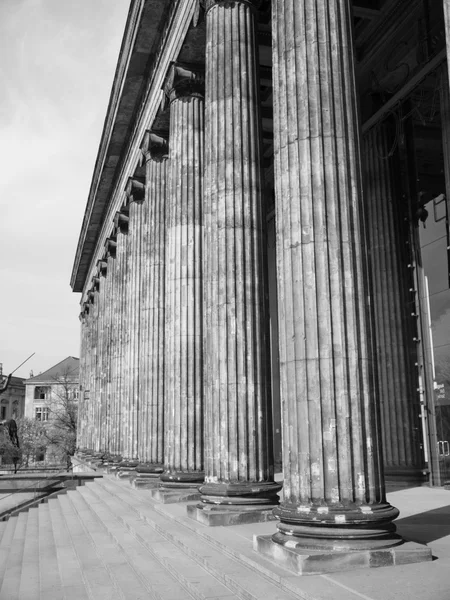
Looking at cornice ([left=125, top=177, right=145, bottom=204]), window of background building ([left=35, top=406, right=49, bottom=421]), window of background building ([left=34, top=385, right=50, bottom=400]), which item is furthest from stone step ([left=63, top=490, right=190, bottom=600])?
window of background building ([left=34, top=385, right=50, bottom=400])

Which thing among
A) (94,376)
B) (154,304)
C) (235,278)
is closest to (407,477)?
(235,278)

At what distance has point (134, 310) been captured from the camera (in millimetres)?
27172

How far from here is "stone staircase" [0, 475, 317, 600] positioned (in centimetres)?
830

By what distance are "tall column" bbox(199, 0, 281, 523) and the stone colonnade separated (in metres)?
0.03

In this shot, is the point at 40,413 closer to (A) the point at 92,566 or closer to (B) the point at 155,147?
(B) the point at 155,147

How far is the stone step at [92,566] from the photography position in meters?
9.27

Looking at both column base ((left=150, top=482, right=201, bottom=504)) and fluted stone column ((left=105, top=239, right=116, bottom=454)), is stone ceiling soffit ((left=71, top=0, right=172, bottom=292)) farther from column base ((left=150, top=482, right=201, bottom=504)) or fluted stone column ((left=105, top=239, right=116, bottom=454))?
column base ((left=150, top=482, right=201, bottom=504))

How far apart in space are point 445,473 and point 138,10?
1794cm

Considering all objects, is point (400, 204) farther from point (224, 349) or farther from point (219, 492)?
point (219, 492)

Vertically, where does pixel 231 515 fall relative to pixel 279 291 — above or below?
below

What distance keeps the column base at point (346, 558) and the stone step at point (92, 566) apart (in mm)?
2555

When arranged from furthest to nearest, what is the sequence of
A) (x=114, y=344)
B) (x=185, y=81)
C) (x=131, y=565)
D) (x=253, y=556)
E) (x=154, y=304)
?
1. (x=114, y=344)
2. (x=154, y=304)
3. (x=185, y=81)
4. (x=131, y=565)
5. (x=253, y=556)

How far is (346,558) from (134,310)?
2020cm

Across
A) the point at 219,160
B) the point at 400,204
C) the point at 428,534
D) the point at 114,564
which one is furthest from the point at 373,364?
the point at 400,204
